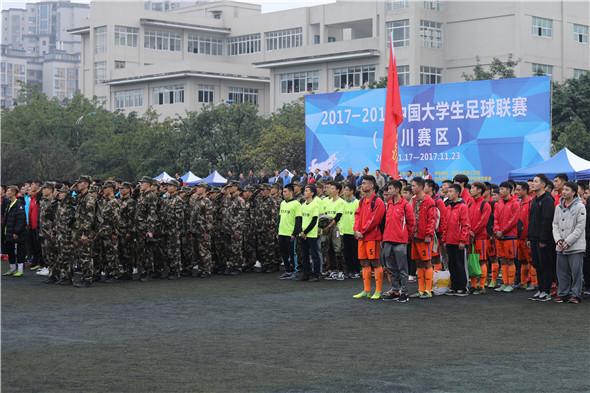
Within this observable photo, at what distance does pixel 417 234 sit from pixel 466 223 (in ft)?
3.14

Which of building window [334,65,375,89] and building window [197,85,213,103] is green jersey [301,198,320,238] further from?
building window [197,85,213,103]

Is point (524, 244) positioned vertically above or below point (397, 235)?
below

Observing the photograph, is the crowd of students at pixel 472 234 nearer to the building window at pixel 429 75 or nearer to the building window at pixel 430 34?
the building window at pixel 429 75

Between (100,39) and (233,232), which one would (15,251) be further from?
(100,39)

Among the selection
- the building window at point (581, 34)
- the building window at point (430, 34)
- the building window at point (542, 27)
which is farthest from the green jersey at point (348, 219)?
the building window at point (581, 34)

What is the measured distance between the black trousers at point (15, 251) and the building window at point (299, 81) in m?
60.5

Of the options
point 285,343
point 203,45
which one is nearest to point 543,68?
point 203,45

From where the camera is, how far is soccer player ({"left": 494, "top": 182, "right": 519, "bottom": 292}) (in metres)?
16.1

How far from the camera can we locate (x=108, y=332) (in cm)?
1123

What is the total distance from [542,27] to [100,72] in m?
43.1

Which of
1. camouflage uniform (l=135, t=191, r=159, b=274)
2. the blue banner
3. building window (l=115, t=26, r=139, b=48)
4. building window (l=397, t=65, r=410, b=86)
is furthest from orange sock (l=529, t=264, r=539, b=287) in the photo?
building window (l=115, t=26, r=139, b=48)

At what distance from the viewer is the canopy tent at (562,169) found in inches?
904

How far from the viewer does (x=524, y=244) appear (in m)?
16.1

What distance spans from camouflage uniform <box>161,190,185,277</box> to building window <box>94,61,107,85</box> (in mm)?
75251
